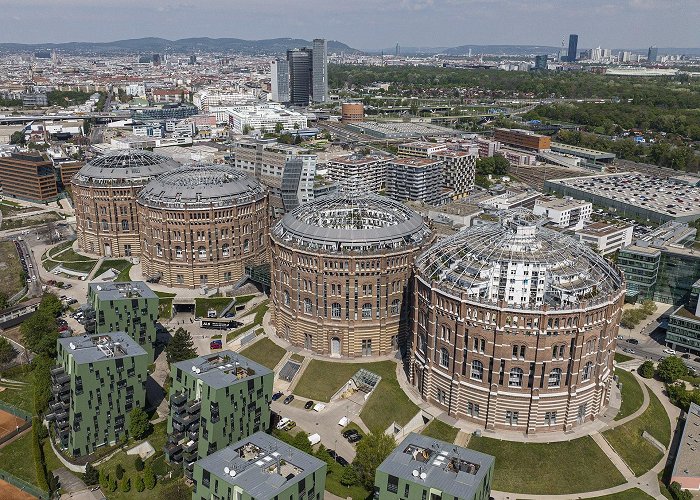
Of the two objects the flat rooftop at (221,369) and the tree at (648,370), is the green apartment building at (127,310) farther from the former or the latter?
the tree at (648,370)

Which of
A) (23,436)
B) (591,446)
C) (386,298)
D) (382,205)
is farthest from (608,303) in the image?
(23,436)

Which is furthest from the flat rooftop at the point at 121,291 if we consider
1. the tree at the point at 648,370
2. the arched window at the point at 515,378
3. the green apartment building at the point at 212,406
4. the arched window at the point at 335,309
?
the tree at the point at 648,370

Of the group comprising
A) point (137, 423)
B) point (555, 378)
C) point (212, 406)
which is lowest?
point (137, 423)

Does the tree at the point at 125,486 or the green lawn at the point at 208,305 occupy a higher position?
the green lawn at the point at 208,305

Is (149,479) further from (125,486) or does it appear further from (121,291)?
(121,291)

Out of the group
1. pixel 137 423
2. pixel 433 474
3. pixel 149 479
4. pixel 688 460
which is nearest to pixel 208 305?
pixel 137 423
